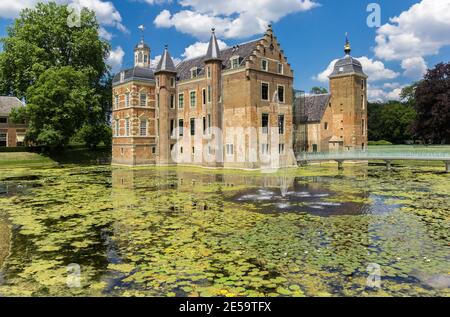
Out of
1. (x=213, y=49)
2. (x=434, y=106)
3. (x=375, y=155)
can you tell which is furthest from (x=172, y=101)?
(x=434, y=106)

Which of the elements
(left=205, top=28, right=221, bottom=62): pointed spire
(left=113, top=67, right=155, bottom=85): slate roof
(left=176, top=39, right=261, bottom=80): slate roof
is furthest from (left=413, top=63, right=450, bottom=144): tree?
(left=113, top=67, right=155, bottom=85): slate roof

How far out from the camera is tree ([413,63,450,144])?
44625mm

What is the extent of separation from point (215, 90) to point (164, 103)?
25.3 feet

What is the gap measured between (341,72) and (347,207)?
3157cm

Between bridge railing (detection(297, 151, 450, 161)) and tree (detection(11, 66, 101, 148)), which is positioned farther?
tree (detection(11, 66, 101, 148))

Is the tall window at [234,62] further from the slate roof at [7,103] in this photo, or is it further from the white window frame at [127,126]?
the slate roof at [7,103]

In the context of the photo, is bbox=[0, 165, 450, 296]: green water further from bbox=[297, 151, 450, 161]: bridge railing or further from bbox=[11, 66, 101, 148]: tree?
bbox=[11, 66, 101, 148]: tree

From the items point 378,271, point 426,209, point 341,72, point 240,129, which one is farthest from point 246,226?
point 341,72

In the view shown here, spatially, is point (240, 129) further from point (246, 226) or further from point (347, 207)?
point (246, 226)

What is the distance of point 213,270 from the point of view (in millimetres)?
7902

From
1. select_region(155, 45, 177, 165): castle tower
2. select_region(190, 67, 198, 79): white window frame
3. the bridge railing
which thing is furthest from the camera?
select_region(155, 45, 177, 165): castle tower

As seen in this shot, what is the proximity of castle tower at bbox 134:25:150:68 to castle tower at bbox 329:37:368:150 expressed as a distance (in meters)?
22.1

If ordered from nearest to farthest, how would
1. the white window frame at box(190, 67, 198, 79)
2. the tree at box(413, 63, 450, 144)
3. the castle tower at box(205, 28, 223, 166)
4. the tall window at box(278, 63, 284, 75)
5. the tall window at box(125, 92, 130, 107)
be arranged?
1. the castle tower at box(205, 28, 223, 166)
2. the tall window at box(278, 63, 284, 75)
3. the white window frame at box(190, 67, 198, 79)
4. the tall window at box(125, 92, 130, 107)
5. the tree at box(413, 63, 450, 144)
